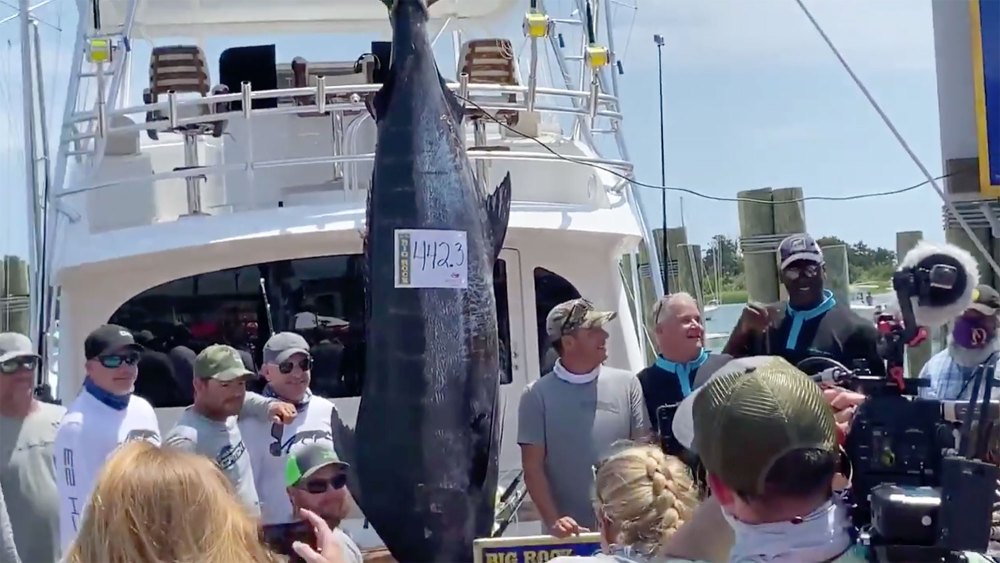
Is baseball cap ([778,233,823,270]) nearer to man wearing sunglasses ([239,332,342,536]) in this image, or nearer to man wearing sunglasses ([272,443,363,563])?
man wearing sunglasses ([239,332,342,536])

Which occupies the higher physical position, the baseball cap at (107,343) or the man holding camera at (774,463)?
the baseball cap at (107,343)

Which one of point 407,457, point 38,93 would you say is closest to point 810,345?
point 407,457

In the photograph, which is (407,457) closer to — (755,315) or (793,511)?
(755,315)

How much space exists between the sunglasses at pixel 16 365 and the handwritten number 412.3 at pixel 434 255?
4.27ft

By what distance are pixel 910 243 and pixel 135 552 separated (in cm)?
890

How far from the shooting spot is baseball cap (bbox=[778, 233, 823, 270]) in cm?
368

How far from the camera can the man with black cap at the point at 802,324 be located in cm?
364

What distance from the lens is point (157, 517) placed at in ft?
5.14

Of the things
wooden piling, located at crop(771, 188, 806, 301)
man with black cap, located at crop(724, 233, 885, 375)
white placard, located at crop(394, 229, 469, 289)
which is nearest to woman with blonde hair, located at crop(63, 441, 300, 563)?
white placard, located at crop(394, 229, 469, 289)

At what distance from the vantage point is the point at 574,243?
194 inches

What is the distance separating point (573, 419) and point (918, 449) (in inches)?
80.7

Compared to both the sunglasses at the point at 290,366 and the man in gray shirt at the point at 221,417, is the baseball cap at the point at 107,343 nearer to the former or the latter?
the man in gray shirt at the point at 221,417

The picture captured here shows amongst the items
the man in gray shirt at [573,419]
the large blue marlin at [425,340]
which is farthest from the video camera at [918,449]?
the man in gray shirt at [573,419]

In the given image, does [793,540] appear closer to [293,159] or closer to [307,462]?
[307,462]
